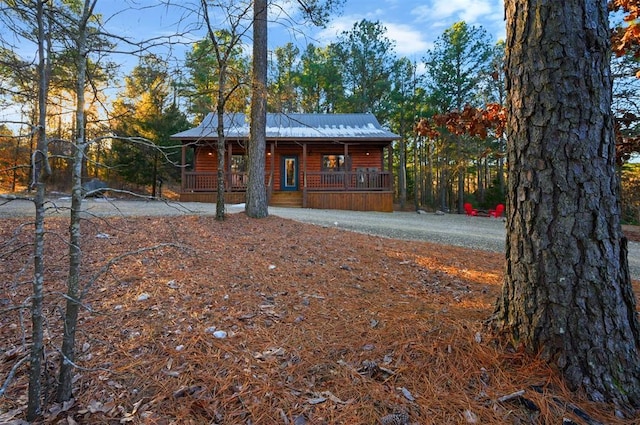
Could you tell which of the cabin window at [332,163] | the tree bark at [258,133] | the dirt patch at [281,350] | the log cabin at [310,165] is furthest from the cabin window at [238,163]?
the dirt patch at [281,350]

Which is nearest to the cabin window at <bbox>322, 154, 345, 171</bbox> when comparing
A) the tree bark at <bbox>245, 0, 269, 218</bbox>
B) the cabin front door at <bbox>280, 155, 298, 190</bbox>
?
the cabin front door at <bbox>280, 155, 298, 190</bbox>

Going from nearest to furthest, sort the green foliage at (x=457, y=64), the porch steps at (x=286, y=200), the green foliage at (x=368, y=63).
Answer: the porch steps at (x=286, y=200)
the green foliage at (x=457, y=64)
the green foliage at (x=368, y=63)

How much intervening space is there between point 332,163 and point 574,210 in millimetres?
14392

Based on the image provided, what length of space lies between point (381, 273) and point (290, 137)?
36.5 feet

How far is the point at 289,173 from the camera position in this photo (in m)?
15.6

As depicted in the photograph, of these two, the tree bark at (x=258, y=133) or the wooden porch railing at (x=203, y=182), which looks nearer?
the tree bark at (x=258, y=133)

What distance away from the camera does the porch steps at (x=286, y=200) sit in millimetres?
13164

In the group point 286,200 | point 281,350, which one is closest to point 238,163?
point 286,200

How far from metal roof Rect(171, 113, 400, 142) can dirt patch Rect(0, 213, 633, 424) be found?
32.8ft

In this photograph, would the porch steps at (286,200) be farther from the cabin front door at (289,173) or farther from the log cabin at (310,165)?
the cabin front door at (289,173)

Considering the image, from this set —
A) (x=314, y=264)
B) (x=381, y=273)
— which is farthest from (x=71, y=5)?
(x=381, y=273)

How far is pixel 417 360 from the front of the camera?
1.58 metres

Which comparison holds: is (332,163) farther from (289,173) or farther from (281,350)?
(281,350)

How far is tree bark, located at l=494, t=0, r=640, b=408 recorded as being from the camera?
1.43 metres
